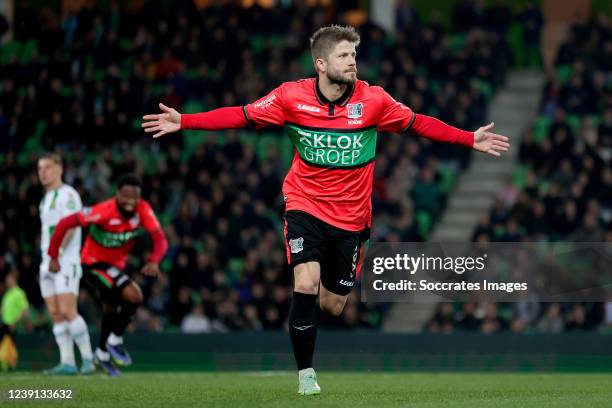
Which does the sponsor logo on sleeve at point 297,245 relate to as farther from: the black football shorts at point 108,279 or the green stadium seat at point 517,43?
the green stadium seat at point 517,43

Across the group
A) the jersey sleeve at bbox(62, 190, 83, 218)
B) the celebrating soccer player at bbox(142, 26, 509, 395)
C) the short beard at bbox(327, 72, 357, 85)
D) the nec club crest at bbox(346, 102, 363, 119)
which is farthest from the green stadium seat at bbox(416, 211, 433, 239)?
the short beard at bbox(327, 72, 357, 85)

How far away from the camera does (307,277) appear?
397 inches

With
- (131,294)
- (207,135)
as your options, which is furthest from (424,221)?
(131,294)

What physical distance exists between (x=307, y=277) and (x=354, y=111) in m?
1.39

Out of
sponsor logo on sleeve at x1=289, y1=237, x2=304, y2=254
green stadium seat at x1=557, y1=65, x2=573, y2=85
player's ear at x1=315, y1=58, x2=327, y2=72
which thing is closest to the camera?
sponsor logo on sleeve at x1=289, y1=237, x2=304, y2=254


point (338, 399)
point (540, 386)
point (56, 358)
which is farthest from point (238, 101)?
point (338, 399)

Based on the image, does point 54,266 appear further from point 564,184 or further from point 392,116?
point 564,184

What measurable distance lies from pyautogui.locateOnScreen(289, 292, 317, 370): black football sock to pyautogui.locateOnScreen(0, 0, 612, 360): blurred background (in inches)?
A: 392

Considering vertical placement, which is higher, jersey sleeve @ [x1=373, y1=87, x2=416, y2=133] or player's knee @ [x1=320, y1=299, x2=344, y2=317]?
jersey sleeve @ [x1=373, y1=87, x2=416, y2=133]

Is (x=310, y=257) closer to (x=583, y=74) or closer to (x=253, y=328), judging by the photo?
(x=253, y=328)

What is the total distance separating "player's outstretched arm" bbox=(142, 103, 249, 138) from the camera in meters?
10.2

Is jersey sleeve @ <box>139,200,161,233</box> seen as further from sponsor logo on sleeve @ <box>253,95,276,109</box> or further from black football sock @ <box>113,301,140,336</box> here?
sponsor logo on sleeve @ <box>253,95,276,109</box>

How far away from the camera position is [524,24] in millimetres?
26812

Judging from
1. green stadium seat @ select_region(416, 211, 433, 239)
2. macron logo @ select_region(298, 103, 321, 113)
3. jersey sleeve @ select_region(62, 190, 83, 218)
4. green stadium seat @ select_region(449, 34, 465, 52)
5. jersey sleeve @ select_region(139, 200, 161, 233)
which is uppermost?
green stadium seat @ select_region(449, 34, 465, 52)
